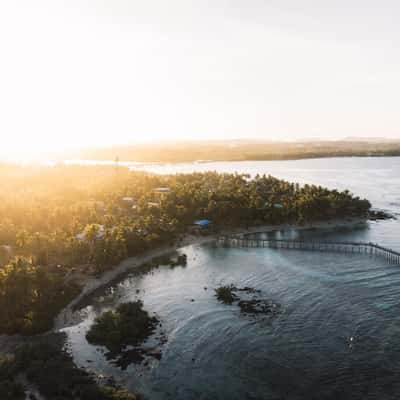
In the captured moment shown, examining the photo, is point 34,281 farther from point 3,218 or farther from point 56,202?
point 56,202

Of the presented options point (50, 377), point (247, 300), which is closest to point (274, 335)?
point (247, 300)

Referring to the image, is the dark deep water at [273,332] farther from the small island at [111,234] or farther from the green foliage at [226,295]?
the small island at [111,234]

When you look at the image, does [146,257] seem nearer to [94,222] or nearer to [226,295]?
[94,222]

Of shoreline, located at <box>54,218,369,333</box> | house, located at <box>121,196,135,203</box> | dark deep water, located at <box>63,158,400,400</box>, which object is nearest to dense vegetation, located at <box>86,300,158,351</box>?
dark deep water, located at <box>63,158,400,400</box>

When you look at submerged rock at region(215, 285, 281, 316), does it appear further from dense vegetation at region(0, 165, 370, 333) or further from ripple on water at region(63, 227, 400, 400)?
dense vegetation at region(0, 165, 370, 333)

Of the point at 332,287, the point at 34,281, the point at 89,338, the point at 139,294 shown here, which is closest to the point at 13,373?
the point at 89,338
